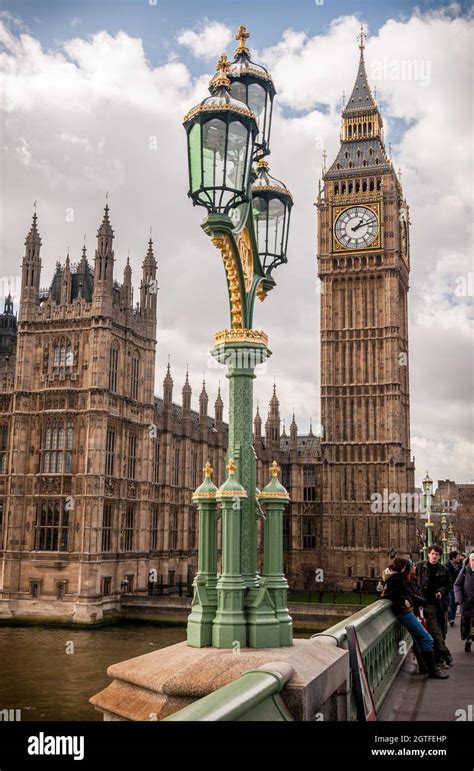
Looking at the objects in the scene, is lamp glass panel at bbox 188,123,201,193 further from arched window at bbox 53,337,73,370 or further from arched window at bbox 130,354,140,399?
arched window at bbox 130,354,140,399

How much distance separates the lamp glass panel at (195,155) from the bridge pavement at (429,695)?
5.44 metres

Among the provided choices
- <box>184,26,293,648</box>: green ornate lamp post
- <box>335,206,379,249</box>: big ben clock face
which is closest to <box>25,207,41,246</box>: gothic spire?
<box>335,206,379,249</box>: big ben clock face

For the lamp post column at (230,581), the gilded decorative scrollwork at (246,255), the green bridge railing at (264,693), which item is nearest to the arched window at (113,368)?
the green bridge railing at (264,693)

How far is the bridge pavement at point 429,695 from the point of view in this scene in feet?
25.5

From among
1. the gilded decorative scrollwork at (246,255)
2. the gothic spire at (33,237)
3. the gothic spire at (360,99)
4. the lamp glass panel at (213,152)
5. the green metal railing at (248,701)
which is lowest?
the green metal railing at (248,701)

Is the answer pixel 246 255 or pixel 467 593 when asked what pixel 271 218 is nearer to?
pixel 246 255

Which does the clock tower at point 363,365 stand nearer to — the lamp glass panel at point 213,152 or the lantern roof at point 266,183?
the lantern roof at point 266,183

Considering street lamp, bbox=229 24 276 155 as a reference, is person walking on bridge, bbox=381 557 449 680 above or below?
below

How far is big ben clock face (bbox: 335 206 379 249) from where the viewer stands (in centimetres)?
7050

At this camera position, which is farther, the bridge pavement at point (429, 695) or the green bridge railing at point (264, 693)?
the bridge pavement at point (429, 695)

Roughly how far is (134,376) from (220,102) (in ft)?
136

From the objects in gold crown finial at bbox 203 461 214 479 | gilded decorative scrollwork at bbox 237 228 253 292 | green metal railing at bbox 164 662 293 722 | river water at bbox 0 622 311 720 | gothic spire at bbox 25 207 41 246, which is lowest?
river water at bbox 0 622 311 720
